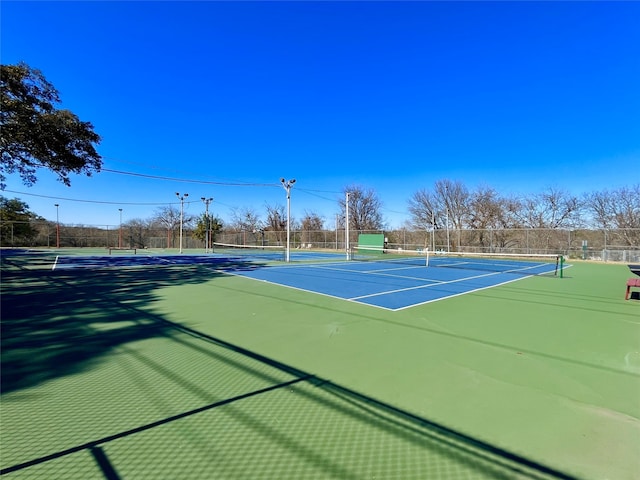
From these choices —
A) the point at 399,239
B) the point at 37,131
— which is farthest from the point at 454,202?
the point at 37,131

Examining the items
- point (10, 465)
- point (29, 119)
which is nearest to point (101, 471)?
point (10, 465)

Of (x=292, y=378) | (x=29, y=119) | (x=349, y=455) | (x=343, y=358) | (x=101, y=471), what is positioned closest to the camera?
(x=101, y=471)

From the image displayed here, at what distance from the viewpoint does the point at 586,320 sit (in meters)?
6.09

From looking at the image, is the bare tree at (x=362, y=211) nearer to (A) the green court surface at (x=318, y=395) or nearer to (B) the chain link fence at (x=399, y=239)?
(B) the chain link fence at (x=399, y=239)

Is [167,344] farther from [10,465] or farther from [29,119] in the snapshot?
[29,119]

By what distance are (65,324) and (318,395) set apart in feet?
16.8

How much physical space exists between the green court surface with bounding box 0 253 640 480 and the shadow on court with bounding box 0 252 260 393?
4 centimetres

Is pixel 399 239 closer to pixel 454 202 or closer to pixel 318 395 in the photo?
pixel 454 202

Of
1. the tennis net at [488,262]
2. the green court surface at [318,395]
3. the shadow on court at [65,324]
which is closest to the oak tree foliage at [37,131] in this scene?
the shadow on court at [65,324]

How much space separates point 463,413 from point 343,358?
5.26 feet

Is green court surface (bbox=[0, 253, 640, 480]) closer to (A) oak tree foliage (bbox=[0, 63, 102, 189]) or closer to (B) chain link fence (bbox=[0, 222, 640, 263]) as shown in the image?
(A) oak tree foliage (bbox=[0, 63, 102, 189])

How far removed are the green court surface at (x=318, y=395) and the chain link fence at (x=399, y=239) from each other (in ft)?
74.0

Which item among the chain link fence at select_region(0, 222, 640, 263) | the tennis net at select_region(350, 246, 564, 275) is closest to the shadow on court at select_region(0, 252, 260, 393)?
the tennis net at select_region(350, 246, 564, 275)

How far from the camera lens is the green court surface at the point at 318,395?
7.13 ft
